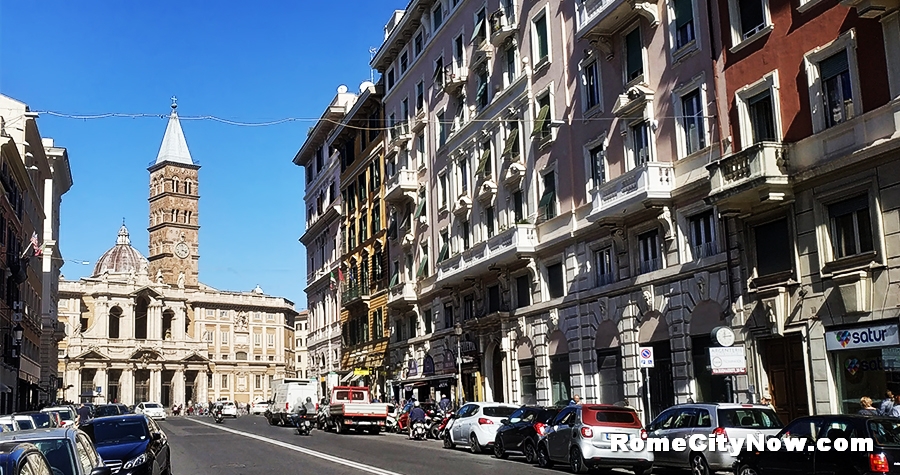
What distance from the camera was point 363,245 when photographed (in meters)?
58.6

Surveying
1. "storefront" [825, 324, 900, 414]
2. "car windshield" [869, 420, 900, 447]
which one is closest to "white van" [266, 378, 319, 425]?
"storefront" [825, 324, 900, 414]

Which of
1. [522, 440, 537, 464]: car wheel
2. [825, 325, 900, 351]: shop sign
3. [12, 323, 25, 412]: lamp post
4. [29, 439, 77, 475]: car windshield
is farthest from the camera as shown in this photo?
[12, 323, 25, 412]: lamp post

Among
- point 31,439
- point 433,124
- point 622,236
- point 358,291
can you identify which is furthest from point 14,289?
point 31,439

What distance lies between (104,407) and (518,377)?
2085 cm

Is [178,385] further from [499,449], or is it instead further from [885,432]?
[885,432]

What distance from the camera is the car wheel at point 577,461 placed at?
20.1 meters

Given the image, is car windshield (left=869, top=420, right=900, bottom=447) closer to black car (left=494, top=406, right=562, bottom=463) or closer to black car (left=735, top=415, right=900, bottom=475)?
black car (left=735, top=415, right=900, bottom=475)

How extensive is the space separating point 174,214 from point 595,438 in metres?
127

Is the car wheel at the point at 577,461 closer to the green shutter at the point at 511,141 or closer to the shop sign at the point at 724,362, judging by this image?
the shop sign at the point at 724,362

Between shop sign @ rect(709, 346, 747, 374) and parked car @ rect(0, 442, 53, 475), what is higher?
→ shop sign @ rect(709, 346, 747, 374)

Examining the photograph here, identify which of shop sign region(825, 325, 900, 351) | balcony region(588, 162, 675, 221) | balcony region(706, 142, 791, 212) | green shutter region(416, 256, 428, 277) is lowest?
shop sign region(825, 325, 900, 351)

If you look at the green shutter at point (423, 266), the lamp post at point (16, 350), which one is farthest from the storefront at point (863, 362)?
the lamp post at point (16, 350)

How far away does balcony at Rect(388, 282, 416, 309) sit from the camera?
48875 millimetres

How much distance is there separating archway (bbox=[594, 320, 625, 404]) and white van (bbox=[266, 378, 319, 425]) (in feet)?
86.4
